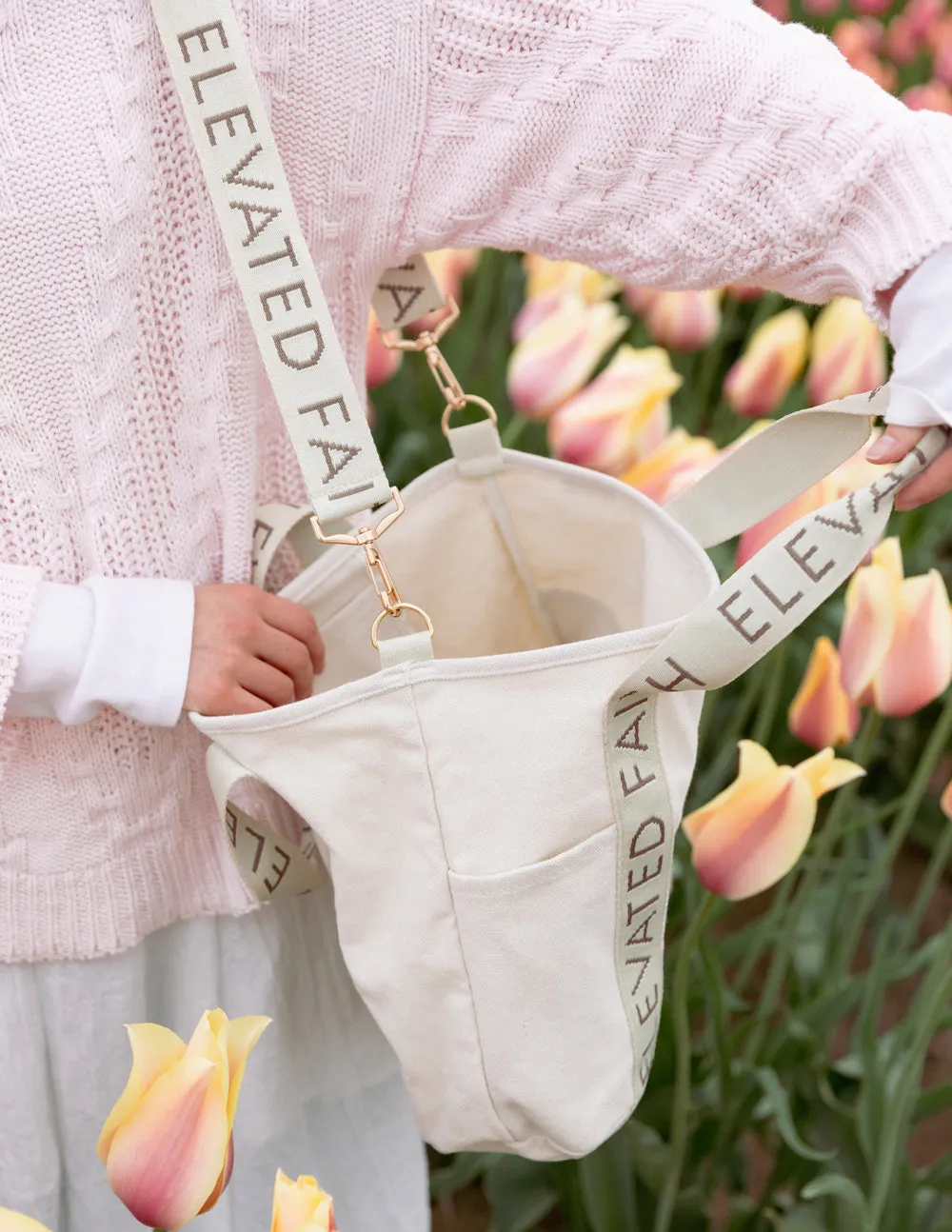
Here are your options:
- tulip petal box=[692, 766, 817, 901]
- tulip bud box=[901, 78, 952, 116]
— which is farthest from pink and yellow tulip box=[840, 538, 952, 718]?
tulip bud box=[901, 78, 952, 116]

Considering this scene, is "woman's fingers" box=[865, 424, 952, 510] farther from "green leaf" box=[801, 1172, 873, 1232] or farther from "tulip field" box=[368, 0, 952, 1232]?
"green leaf" box=[801, 1172, 873, 1232]

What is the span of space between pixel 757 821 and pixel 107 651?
0.39 meters

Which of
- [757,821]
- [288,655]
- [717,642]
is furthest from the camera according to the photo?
[757,821]

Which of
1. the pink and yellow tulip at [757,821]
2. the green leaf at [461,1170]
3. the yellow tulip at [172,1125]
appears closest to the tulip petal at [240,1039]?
the yellow tulip at [172,1125]

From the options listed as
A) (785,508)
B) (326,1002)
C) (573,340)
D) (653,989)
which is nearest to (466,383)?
(573,340)

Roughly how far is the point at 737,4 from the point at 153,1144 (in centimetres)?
57

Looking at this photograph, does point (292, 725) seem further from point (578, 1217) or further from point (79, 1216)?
point (578, 1217)

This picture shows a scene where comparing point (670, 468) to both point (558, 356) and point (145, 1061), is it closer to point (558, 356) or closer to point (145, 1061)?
point (558, 356)

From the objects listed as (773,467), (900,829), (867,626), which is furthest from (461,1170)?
(773,467)

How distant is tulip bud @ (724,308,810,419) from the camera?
3.99 feet

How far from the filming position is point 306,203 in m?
0.66

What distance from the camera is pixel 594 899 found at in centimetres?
64

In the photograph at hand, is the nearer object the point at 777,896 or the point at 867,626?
the point at 867,626

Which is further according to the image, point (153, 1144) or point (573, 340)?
point (573, 340)
